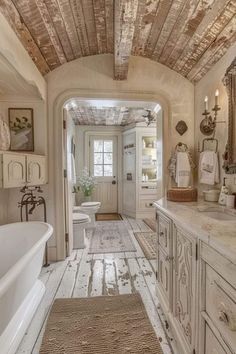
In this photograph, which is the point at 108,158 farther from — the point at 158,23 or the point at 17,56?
the point at 17,56

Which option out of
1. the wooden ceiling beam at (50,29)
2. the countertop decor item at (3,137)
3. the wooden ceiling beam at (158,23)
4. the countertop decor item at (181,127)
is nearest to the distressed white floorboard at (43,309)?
the countertop decor item at (3,137)

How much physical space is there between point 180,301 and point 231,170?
3.99 feet

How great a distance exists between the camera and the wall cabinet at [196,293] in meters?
0.94

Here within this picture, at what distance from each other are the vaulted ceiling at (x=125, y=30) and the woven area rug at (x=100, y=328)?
234 cm

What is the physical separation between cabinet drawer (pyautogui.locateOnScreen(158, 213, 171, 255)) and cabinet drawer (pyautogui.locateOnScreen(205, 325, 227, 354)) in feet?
2.19

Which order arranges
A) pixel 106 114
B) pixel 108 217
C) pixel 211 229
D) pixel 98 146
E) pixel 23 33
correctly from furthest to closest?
pixel 98 146 → pixel 108 217 → pixel 106 114 → pixel 23 33 → pixel 211 229

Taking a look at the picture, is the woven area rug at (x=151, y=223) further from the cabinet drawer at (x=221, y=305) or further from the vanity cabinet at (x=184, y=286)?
the cabinet drawer at (x=221, y=305)

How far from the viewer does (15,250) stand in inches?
93.3

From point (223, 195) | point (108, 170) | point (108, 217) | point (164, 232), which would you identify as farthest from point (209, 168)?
point (108, 170)

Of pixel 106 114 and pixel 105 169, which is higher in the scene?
pixel 106 114

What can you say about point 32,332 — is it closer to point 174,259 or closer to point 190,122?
point 174,259

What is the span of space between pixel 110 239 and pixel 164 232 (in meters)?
2.33

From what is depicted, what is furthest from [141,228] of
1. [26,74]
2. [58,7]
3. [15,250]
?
[58,7]

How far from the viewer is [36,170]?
2775 mm
